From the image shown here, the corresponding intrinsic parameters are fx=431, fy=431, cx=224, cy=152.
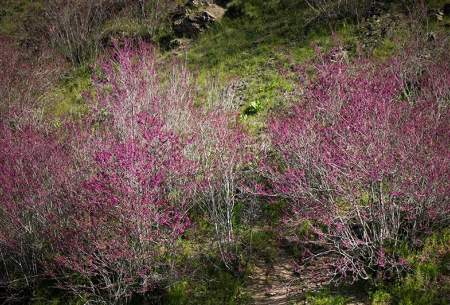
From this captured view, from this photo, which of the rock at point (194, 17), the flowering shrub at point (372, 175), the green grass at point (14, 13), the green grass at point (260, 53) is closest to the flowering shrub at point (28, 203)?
the flowering shrub at point (372, 175)

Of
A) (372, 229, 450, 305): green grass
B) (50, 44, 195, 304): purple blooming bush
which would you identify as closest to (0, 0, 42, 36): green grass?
(50, 44, 195, 304): purple blooming bush

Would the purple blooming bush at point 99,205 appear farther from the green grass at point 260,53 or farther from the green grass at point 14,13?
the green grass at point 14,13

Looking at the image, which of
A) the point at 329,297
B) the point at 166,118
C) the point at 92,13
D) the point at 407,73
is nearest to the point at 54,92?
the point at 92,13

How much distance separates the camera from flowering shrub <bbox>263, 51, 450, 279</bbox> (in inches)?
213

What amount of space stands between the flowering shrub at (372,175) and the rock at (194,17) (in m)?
10.5

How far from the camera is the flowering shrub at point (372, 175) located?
5.41m

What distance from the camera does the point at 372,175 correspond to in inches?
206

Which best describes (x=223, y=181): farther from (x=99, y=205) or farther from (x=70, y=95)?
(x=70, y=95)

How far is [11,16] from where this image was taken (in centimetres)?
2206

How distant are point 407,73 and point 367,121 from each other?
432cm

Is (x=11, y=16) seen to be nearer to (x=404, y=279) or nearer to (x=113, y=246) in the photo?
(x=113, y=246)

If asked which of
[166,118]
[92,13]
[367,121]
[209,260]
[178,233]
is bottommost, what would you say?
[209,260]

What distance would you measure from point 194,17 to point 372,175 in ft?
42.2

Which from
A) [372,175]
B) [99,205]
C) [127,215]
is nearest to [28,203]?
[99,205]
